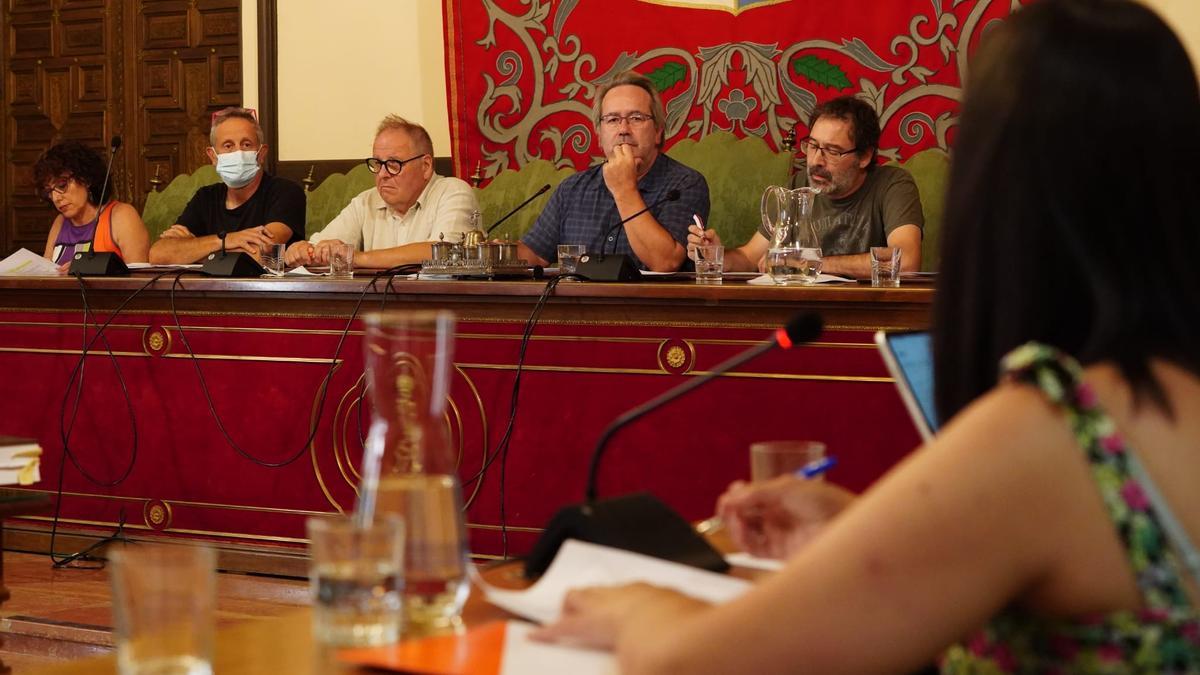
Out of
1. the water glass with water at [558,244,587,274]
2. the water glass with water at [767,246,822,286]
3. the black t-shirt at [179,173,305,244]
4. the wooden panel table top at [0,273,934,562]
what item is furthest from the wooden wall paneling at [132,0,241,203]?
the water glass with water at [767,246,822,286]

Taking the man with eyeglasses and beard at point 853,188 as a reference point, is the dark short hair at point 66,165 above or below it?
above

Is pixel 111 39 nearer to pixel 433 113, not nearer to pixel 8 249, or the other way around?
pixel 8 249

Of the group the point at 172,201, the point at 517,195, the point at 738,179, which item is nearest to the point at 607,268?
the point at 738,179

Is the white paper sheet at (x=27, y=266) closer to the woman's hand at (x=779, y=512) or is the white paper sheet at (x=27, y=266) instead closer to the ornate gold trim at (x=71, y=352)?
the ornate gold trim at (x=71, y=352)

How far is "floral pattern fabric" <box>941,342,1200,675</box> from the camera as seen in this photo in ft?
2.41

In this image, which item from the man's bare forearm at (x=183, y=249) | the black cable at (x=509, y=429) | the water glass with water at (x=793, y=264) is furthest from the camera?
the man's bare forearm at (x=183, y=249)

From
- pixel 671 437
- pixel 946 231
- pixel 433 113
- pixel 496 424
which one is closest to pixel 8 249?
pixel 433 113

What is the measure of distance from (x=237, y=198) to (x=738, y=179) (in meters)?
1.69

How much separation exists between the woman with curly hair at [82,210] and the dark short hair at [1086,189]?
4.21m

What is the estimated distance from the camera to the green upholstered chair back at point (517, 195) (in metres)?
4.57

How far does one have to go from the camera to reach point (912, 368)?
132 centimetres

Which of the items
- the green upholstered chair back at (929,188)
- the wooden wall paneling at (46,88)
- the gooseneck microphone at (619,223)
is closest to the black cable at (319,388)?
the gooseneck microphone at (619,223)

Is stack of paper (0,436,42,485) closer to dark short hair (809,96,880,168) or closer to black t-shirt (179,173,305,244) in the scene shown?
dark short hair (809,96,880,168)

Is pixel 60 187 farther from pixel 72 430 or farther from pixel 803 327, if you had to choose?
pixel 803 327
